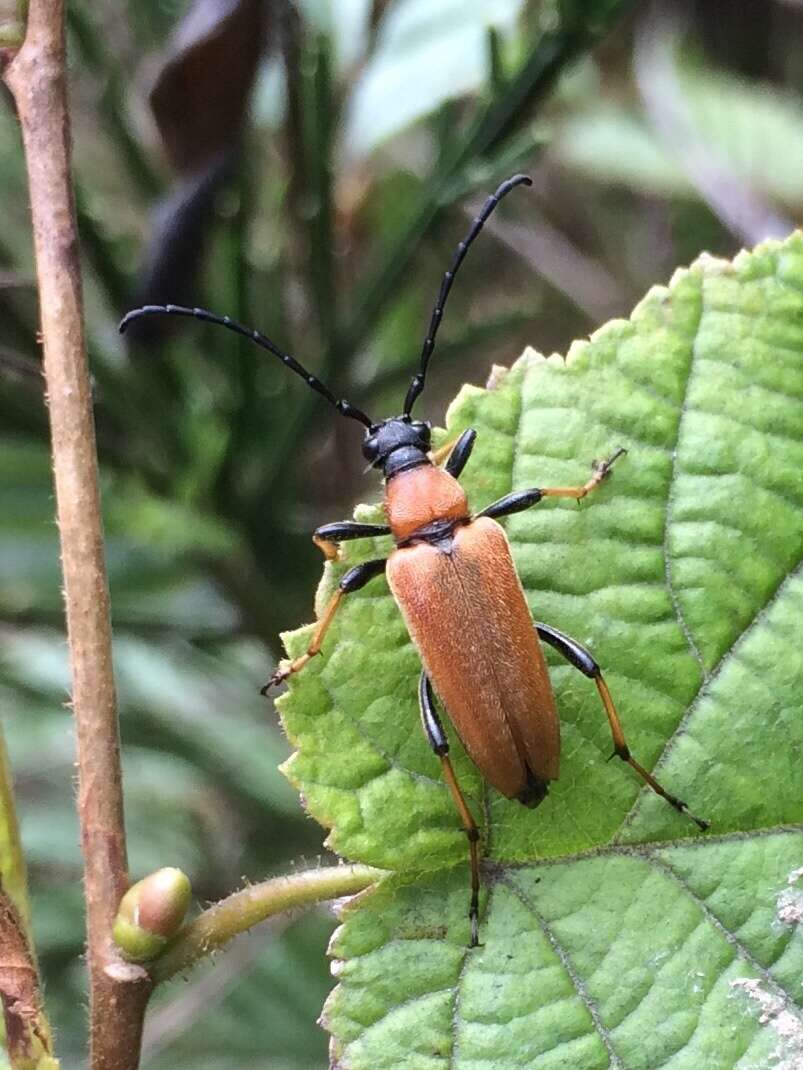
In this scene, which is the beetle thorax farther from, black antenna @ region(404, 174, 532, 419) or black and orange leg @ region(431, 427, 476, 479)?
black antenna @ region(404, 174, 532, 419)

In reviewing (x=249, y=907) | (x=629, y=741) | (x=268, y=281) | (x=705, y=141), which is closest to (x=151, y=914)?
(x=249, y=907)

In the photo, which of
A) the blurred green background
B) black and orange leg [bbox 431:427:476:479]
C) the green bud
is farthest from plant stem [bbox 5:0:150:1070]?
black and orange leg [bbox 431:427:476:479]

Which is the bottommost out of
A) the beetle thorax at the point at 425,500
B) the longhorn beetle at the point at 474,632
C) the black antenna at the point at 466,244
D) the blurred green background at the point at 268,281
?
the longhorn beetle at the point at 474,632

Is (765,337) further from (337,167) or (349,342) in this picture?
(337,167)

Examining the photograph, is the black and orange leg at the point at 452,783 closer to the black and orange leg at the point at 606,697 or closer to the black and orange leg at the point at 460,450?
the black and orange leg at the point at 606,697

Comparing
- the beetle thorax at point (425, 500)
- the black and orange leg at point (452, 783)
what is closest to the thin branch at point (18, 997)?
the black and orange leg at point (452, 783)
